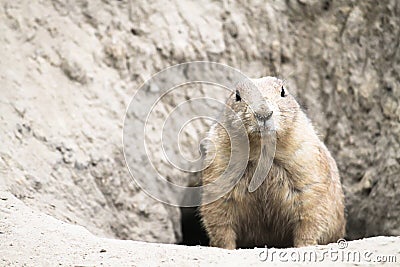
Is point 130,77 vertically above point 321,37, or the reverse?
point 321,37

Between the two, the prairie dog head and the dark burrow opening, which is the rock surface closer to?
the prairie dog head

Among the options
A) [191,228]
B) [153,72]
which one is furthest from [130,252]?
[191,228]

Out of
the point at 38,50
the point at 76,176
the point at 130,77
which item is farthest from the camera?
the point at 130,77

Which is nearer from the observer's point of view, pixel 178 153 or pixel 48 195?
pixel 48 195

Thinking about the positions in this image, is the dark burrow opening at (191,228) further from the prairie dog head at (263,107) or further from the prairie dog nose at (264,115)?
the prairie dog nose at (264,115)

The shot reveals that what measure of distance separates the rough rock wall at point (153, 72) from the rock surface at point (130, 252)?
1.61 m

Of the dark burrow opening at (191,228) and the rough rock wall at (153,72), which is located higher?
the rough rock wall at (153,72)

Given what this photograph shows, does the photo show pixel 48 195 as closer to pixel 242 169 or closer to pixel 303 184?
pixel 242 169

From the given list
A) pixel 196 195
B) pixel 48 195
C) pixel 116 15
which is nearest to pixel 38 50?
pixel 116 15

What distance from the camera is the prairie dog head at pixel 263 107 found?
224 inches

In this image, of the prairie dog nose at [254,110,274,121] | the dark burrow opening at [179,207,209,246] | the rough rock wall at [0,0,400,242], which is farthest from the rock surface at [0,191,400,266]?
the dark burrow opening at [179,207,209,246]

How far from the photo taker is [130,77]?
26.1 ft

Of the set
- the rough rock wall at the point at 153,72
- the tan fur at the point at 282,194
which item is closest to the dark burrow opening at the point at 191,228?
the rough rock wall at the point at 153,72

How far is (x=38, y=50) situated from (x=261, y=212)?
10.2 ft
